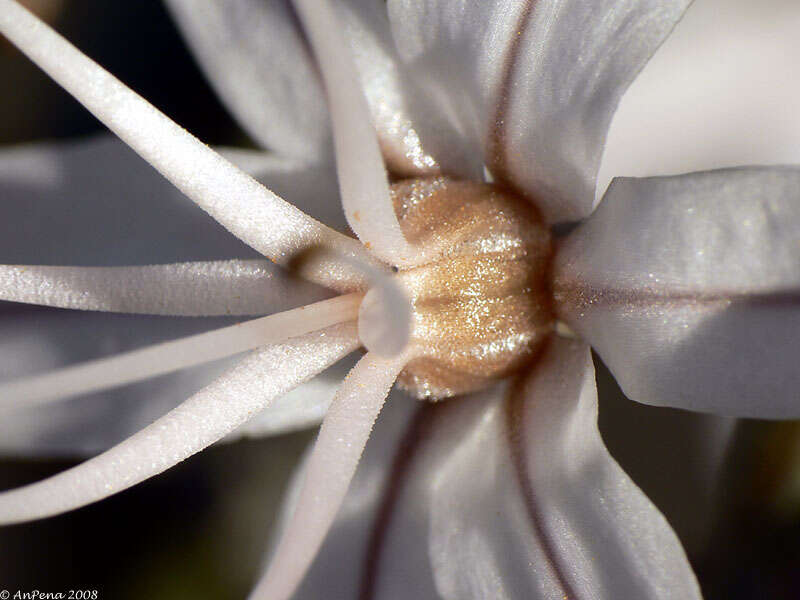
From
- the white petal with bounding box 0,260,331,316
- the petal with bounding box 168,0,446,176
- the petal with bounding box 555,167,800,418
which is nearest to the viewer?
the petal with bounding box 555,167,800,418

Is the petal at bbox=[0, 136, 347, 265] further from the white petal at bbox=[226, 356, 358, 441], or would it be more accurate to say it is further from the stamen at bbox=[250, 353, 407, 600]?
the stamen at bbox=[250, 353, 407, 600]

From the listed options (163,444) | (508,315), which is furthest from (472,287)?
(163,444)

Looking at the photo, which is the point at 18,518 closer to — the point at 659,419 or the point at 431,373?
the point at 431,373

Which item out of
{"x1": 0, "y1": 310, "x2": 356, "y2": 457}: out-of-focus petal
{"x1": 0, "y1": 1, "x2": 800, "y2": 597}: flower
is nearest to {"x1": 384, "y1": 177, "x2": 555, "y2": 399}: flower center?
{"x1": 0, "y1": 1, "x2": 800, "y2": 597}: flower

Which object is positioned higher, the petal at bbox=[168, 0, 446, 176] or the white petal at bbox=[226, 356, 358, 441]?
the petal at bbox=[168, 0, 446, 176]

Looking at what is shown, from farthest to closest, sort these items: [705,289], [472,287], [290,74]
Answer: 1. [290,74]
2. [472,287]
3. [705,289]

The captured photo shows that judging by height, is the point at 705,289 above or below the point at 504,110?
below

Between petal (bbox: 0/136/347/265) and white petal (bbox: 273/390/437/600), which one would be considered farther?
petal (bbox: 0/136/347/265)

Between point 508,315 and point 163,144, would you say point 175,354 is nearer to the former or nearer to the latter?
point 163,144

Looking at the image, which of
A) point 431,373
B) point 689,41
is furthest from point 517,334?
point 689,41
